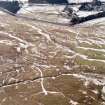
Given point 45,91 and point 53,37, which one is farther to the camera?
point 53,37

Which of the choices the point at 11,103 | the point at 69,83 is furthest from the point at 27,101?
the point at 69,83

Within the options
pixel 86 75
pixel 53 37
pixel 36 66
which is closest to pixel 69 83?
→ pixel 86 75

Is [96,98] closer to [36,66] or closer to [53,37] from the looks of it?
[36,66]

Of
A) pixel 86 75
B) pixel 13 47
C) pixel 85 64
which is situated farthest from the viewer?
pixel 13 47

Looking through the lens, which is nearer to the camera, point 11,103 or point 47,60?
point 11,103

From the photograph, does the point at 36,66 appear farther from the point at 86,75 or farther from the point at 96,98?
the point at 96,98

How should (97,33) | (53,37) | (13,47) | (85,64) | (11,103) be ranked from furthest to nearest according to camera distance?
(97,33) → (53,37) → (13,47) → (85,64) → (11,103)
